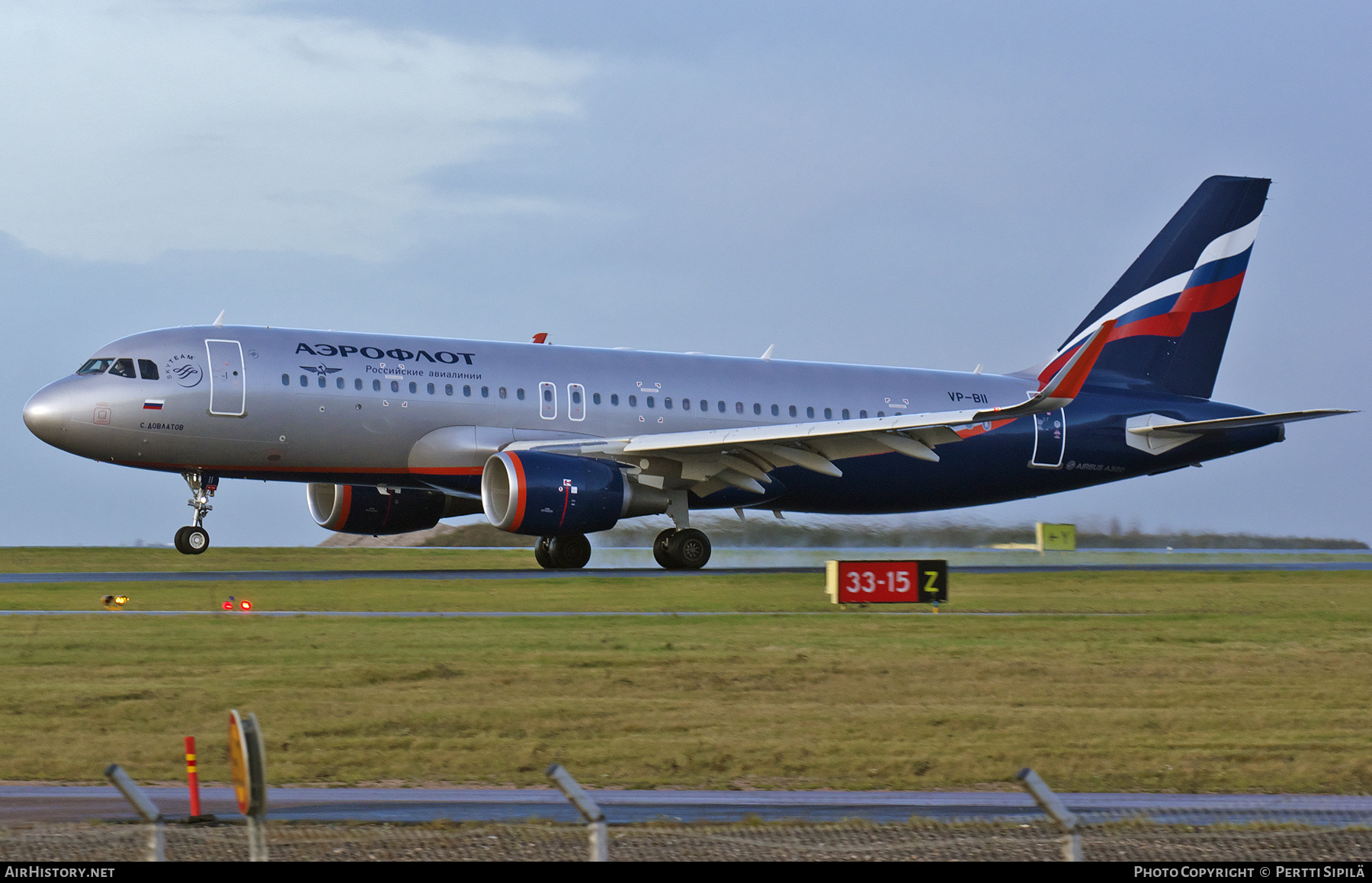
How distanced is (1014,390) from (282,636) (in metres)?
22.8

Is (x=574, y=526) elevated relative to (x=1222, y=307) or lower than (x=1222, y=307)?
lower

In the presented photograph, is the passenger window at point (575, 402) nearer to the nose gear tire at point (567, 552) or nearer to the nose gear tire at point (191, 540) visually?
the nose gear tire at point (567, 552)

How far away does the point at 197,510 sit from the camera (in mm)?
29219

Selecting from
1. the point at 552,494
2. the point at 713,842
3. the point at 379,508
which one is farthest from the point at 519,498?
the point at 713,842

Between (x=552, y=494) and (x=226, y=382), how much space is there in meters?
6.56

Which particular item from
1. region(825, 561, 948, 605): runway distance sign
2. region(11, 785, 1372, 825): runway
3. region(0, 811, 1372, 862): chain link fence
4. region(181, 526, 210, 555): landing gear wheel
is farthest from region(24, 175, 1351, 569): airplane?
region(0, 811, 1372, 862): chain link fence

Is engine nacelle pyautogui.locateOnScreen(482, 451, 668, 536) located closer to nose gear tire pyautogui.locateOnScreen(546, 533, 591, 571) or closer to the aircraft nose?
nose gear tire pyautogui.locateOnScreen(546, 533, 591, 571)

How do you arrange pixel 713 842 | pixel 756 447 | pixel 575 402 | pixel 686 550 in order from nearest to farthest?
1. pixel 713 842
2. pixel 756 447
3. pixel 575 402
4. pixel 686 550

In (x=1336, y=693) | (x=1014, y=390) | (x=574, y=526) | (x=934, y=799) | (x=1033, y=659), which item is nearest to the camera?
(x=934, y=799)

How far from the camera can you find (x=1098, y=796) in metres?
10.5

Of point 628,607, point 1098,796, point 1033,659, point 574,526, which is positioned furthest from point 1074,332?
point 1098,796

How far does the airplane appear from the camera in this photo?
2794 cm

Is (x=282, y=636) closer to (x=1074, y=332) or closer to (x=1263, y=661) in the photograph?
(x=1263, y=661)

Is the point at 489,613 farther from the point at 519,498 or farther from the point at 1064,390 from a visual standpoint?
the point at 1064,390
